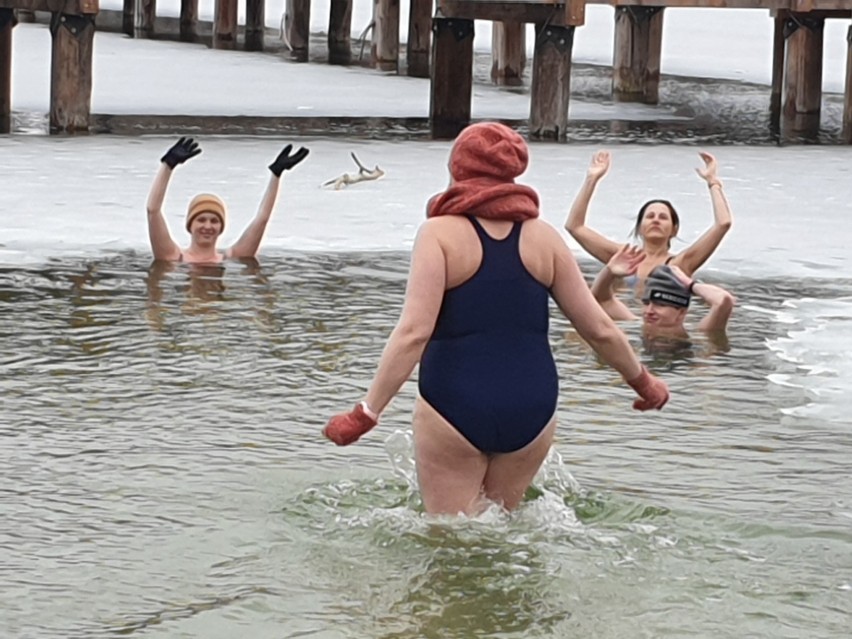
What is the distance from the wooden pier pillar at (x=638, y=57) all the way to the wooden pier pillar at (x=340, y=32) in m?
5.34

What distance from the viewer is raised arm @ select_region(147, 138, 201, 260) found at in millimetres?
9000

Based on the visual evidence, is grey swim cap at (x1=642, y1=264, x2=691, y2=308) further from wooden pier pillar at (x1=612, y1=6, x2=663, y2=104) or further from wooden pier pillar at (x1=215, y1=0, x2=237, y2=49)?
wooden pier pillar at (x1=215, y1=0, x2=237, y2=49)

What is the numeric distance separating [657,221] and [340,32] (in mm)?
18653

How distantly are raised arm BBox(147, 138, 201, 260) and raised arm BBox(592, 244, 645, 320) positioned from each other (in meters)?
2.12

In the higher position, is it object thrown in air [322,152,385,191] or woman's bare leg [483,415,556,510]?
object thrown in air [322,152,385,191]

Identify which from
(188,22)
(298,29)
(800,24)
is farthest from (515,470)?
(188,22)

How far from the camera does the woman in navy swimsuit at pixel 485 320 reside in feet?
16.1

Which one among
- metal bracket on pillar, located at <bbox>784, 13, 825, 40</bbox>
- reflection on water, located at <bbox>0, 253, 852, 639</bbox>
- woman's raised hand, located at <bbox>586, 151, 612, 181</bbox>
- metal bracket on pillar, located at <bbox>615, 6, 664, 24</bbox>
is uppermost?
metal bracket on pillar, located at <bbox>615, 6, 664, 24</bbox>

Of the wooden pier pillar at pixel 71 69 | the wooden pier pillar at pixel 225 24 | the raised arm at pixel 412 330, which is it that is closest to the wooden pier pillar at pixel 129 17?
the wooden pier pillar at pixel 225 24

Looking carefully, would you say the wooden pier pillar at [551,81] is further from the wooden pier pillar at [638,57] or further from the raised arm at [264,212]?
the raised arm at [264,212]

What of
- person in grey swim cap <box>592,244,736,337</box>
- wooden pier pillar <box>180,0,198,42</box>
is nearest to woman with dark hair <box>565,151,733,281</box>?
person in grey swim cap <box>592,244,736,337</box>

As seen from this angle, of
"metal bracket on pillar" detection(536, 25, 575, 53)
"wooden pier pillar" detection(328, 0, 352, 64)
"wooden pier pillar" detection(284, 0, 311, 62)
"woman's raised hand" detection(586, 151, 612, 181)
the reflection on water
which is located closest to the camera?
the reflection on water

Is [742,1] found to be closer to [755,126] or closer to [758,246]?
[755,126]

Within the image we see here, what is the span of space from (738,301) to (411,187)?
13.0 ft
